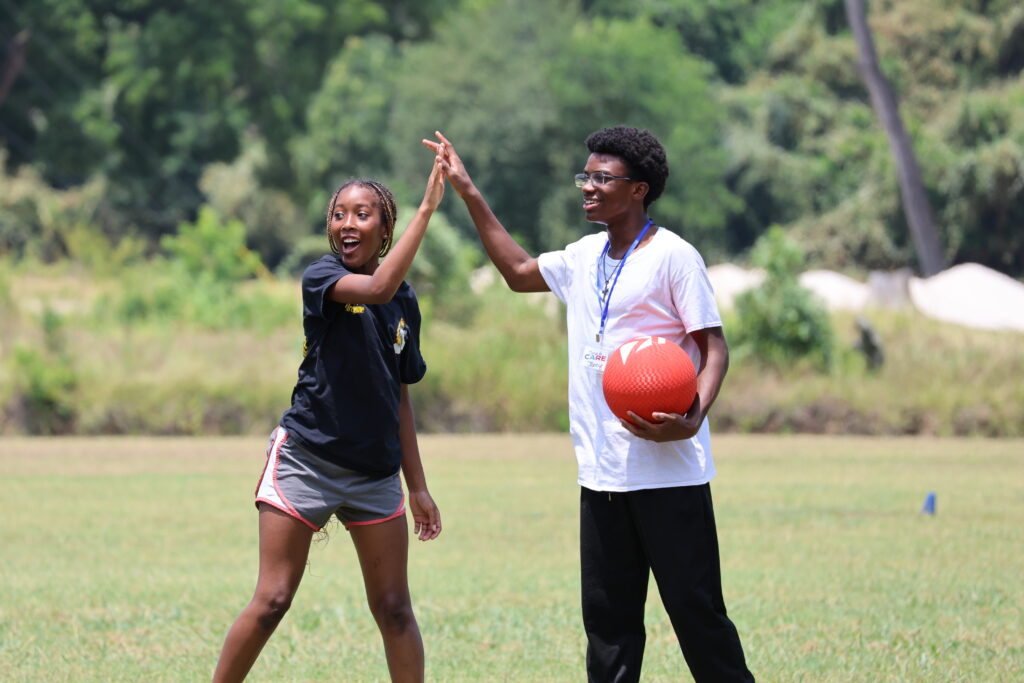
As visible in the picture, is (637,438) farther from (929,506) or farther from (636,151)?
(929,506)

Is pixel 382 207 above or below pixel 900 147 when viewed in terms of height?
below

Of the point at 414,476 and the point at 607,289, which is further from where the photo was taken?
the point at 414,476

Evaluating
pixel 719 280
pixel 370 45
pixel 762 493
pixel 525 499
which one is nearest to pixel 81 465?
pixel 525 499

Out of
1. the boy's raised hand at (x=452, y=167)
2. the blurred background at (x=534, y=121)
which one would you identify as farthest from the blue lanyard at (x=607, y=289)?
the blurred background at (x=534, y=121)

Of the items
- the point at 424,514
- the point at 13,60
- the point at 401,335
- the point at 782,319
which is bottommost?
the point at 424,514

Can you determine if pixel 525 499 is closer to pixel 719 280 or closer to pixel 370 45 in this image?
pixel 719 280

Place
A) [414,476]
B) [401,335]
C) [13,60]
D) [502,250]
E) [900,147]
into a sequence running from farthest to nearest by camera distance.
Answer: [13,60]
[900,147]
[502,250]
[414,476]
[401,335]

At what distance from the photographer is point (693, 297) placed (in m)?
5.20

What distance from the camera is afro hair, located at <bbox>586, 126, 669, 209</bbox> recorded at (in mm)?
5359

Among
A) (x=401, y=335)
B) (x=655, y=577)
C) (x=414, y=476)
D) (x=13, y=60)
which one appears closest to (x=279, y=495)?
(x=414, y=476)

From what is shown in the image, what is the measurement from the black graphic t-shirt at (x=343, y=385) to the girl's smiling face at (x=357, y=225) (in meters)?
0.08

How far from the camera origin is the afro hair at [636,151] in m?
5.36

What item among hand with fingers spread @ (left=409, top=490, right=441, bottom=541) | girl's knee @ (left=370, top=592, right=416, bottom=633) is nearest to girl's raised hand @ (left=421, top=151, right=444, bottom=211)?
hand with fingers spread @ (left=409, top=490, right=441, bottom=541)

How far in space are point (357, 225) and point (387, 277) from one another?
1.25 feet
